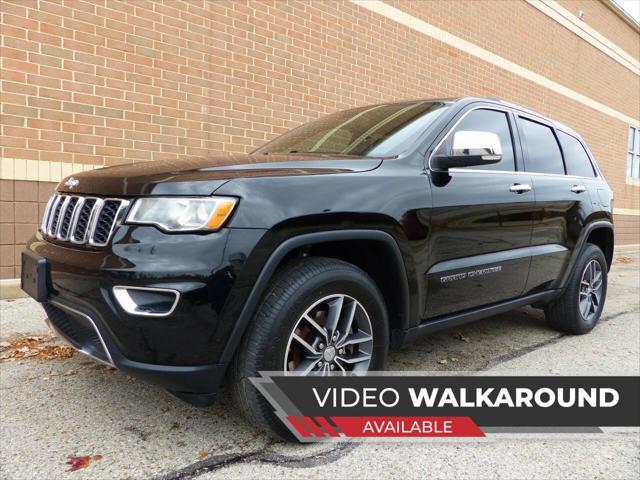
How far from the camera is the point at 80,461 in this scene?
2.17m

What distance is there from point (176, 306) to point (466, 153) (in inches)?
70.2

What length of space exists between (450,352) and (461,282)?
3.14ft

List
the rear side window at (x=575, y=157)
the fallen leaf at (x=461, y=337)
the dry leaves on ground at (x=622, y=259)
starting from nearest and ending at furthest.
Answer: the fallen leaf at (x=461, y=337), the rear side window at (x=575, y=157), the dry leaves on ground at (x=622, y=259)

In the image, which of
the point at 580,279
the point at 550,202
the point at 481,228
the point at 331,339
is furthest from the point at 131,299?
the point at 580,279

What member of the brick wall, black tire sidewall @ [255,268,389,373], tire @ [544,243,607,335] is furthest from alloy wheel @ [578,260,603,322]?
the brick wall

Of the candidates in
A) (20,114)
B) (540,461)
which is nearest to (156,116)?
(20,114)

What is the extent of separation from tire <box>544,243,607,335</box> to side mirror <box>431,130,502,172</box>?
1993 millimetres

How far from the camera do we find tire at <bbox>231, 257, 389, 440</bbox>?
2.10 m

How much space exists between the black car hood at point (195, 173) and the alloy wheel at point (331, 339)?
0.64 metres

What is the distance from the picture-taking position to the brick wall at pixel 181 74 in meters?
4.80

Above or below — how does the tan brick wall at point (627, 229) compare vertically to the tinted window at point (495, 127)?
below

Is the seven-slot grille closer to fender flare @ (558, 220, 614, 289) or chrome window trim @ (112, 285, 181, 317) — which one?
chrome window trim @ (112, 285, 181, 317)

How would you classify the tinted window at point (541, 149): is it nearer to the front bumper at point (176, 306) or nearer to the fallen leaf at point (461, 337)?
the fallen leaf at point (461, 337)

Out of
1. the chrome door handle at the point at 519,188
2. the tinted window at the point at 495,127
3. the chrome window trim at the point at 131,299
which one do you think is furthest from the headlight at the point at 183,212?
the chrome door handle at the point at 519,188
